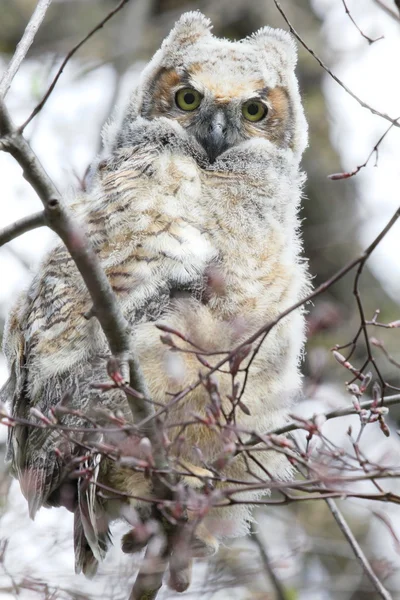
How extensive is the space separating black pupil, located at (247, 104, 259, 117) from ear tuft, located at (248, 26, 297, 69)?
40cm

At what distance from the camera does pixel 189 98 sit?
3.68 meters

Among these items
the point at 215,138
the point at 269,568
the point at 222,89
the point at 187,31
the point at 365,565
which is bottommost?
the point at 269,568

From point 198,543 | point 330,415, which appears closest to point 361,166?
point 330,415

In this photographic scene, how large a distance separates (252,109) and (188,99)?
0.96ft

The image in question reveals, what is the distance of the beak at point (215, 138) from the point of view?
3.47 metres

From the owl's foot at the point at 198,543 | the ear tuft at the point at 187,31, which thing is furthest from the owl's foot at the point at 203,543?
the ear tuft at the point at 187,31

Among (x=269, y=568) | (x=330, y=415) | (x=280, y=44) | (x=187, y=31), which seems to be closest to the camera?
(x=330, y=415)

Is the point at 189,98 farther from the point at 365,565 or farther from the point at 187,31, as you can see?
the point at 365,565

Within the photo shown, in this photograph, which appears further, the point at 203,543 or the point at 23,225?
the point at 203,543

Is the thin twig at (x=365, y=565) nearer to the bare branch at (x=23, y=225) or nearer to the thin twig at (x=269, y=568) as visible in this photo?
the thin twig at (x=269, y=568)

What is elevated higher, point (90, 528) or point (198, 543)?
point (90, 528)

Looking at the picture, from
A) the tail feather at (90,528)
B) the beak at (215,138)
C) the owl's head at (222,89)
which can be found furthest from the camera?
the owl's head at (222,89)

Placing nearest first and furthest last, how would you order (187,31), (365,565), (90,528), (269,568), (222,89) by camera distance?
(365,565), (90,528), (269,568), (222,89), (187,31)

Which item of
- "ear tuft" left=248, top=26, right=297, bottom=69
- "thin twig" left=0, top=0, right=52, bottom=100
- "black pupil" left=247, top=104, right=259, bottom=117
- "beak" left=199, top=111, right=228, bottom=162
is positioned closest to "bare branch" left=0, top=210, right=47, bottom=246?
"thin twig" left=0, top=0, right=52, bottom=100
